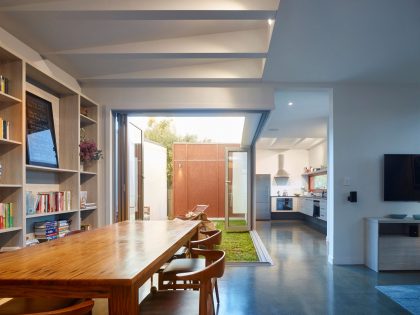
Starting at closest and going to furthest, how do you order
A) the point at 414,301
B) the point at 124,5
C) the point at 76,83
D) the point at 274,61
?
1. the point at 124,5
2. the point at 414,301
3. the point at 274,61
4. the point at 76,83

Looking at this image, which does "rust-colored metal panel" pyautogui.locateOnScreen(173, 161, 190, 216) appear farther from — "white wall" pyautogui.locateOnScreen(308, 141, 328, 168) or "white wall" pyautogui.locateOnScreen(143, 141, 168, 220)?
"white wall" pyautogui.locateOnScreen(308, 141, 328, 168)

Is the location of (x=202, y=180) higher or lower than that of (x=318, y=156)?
lower

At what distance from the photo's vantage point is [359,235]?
181 inches

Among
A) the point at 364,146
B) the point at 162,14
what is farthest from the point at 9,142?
the point at 364,146

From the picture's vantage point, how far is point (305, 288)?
362cm

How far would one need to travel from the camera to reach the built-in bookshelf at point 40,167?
9.44ft

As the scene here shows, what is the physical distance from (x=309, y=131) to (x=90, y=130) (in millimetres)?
5699

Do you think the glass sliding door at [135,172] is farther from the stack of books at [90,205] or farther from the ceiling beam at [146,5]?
the ceiling beam at [146,5]

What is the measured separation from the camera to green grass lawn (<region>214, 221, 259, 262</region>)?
5.10 metres

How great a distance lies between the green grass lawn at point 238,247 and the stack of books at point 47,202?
98.4 inches

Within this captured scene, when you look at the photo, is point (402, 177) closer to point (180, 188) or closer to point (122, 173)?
point (122, 173)

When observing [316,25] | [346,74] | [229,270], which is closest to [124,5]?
[316,25]

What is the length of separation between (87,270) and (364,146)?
14.3 feet

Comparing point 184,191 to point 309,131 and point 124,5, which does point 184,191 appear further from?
point 124,5
